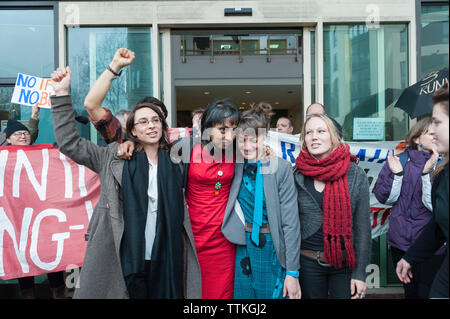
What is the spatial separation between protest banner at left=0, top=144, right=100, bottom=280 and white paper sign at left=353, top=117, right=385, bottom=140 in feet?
11.1

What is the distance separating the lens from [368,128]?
489 centimetres

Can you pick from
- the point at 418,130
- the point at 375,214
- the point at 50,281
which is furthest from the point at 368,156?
the point at 50,281

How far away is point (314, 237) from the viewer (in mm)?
2418

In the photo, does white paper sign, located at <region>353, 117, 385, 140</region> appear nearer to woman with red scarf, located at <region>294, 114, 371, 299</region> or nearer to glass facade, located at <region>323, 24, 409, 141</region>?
glass facade, located at <region>323, 24, 409, 141</region>

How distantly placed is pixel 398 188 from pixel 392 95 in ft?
8.16

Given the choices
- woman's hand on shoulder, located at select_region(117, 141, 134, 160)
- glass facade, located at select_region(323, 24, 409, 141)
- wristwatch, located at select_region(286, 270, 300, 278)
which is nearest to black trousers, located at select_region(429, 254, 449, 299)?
wristwatch, located at select_region(286, 270, 300, 278)

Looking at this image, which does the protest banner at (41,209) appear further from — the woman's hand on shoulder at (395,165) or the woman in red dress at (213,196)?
the woman's hand on shoulder at (395,165)

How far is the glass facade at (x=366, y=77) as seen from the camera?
488 cm

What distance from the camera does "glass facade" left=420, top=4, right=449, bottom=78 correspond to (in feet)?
15.9

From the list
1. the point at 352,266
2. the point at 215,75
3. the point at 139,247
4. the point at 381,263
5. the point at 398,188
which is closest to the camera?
the point at 139,247

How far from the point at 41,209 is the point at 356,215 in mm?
2802

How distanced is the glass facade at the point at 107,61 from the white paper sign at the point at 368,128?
2817 mm

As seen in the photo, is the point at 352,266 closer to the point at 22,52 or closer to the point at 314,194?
the point at 314,194

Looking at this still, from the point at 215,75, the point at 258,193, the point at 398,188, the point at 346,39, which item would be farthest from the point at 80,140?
the point at 215,75
